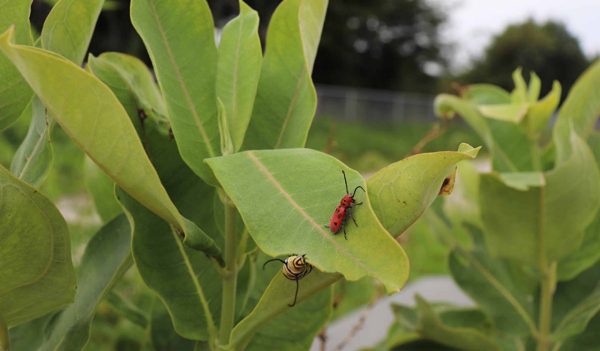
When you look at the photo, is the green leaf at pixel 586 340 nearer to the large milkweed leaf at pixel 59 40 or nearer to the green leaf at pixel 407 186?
the green leaf at pixel 407 186

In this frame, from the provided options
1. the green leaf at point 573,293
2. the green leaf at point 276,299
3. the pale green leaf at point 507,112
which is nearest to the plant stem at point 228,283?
the green leaf at point 276,299

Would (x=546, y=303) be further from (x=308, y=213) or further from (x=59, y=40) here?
(x=59, y=40)

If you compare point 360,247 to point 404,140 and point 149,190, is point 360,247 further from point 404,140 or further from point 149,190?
point 404,140

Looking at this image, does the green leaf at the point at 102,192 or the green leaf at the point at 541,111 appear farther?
the green leaf at the point at 541,111


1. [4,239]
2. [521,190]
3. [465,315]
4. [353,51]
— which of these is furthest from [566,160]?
Result: [353,51]

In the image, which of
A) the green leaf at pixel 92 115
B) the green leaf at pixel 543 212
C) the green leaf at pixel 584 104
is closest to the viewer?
the green leaf at pixel 92 115

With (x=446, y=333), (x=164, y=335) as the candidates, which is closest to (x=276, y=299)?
(x=164, y=335)

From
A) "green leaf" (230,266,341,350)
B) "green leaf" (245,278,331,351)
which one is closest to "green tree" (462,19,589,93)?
"green leaf" (245,278,331,351)
